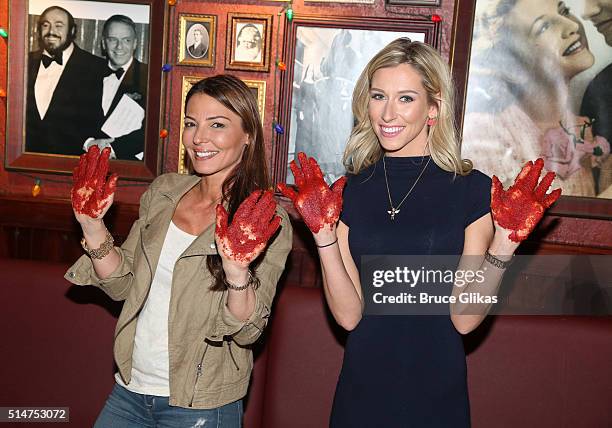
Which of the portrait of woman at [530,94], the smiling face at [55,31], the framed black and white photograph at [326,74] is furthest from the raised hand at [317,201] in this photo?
the smiling face at [55,31]

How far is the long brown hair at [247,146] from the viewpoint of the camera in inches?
73.1

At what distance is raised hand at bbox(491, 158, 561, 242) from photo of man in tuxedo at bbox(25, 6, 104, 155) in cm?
203

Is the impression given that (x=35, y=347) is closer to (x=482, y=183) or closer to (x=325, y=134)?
(x=325, y=134)

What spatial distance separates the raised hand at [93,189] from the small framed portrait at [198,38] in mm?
1223

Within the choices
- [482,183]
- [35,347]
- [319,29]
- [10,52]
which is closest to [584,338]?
[482,183]

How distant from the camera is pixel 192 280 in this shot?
1783 millimetres

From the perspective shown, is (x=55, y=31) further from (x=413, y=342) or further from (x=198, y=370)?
(x=413, y=342)

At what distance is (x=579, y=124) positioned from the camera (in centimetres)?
273

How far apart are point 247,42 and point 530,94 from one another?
1.20 metres

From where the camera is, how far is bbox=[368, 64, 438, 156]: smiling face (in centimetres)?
178

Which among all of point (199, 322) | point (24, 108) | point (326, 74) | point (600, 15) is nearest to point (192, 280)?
point (199, 322)

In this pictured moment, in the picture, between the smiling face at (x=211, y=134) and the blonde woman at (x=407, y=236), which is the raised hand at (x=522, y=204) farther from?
the smiling face at (x=211, y=134)

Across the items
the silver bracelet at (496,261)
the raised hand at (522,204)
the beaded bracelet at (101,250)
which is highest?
the raised hand at (522,204)

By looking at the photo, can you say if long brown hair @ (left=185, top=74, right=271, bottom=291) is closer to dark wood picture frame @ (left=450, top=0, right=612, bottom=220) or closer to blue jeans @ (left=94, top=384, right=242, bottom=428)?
blue jeans @ (left=94, top=384, right=242, bottom=428)
